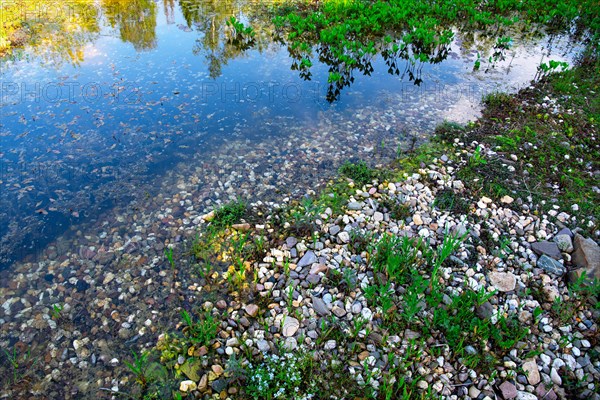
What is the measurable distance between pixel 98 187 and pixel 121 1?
43.4ft

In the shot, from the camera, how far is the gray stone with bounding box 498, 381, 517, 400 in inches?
175

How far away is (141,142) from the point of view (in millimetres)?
8711

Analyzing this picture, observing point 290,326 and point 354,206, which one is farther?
point 354,206

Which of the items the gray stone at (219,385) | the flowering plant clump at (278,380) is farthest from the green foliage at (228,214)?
the gray stone at (219,385)

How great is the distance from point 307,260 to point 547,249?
3898mm

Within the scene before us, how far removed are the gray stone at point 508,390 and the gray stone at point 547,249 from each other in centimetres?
254

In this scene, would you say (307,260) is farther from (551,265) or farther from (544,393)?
(551,265)

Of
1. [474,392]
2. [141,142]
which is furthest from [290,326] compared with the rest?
[141,142]

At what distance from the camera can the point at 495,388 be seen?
14.9ft

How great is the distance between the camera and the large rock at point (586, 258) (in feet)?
18.4

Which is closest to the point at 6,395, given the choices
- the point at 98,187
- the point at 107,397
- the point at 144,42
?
the point at 107,397

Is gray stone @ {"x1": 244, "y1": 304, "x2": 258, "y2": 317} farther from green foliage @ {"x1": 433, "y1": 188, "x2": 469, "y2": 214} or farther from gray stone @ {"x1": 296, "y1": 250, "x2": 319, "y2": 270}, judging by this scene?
green foliage @ {"x1": 433, "y1": 188, "x2": 469, "y2": 214}

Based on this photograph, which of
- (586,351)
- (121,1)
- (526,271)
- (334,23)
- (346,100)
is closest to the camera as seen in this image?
(586,351)

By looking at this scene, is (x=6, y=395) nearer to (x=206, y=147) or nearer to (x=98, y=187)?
(x=98, y=187)
